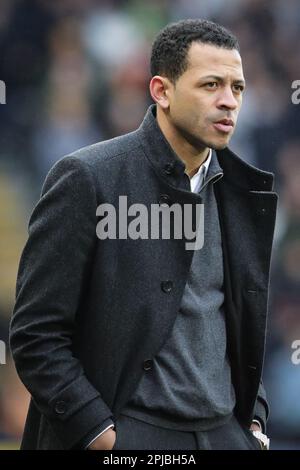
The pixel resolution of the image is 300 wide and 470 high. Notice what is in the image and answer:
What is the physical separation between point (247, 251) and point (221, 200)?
0.50 feet

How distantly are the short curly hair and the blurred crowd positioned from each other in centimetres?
238

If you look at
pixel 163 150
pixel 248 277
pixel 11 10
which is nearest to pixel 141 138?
pixel 163 150

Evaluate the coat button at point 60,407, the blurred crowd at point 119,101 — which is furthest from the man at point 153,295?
the blurred crowd at point 119,101

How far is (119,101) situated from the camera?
4.90 metres

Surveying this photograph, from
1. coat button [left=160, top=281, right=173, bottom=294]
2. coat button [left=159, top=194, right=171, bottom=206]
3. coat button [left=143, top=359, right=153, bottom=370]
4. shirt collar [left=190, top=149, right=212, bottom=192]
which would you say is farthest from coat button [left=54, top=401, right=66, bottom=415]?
shirt collar [left=190, top=149, right=212, bottom=192]

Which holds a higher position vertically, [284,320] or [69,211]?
[69,211]

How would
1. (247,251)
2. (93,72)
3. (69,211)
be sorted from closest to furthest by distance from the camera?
(69,211) → (247,251) → (93,72)

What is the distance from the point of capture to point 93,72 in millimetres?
4906

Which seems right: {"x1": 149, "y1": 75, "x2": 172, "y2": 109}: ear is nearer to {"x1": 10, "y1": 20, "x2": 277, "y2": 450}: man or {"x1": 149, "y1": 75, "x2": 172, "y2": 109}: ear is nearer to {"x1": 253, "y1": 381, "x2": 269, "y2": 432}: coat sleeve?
{"x1": 10, "y1": 20, "x2": 277, "y2": 450}: man

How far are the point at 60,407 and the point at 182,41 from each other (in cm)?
94

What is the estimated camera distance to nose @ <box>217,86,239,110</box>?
2287 mm

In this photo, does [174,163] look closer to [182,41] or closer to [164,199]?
[164,199]

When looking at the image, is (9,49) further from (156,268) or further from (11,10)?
(156,268)

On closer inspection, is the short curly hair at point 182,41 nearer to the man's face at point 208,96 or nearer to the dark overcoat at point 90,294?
the man's face at point 208,96
